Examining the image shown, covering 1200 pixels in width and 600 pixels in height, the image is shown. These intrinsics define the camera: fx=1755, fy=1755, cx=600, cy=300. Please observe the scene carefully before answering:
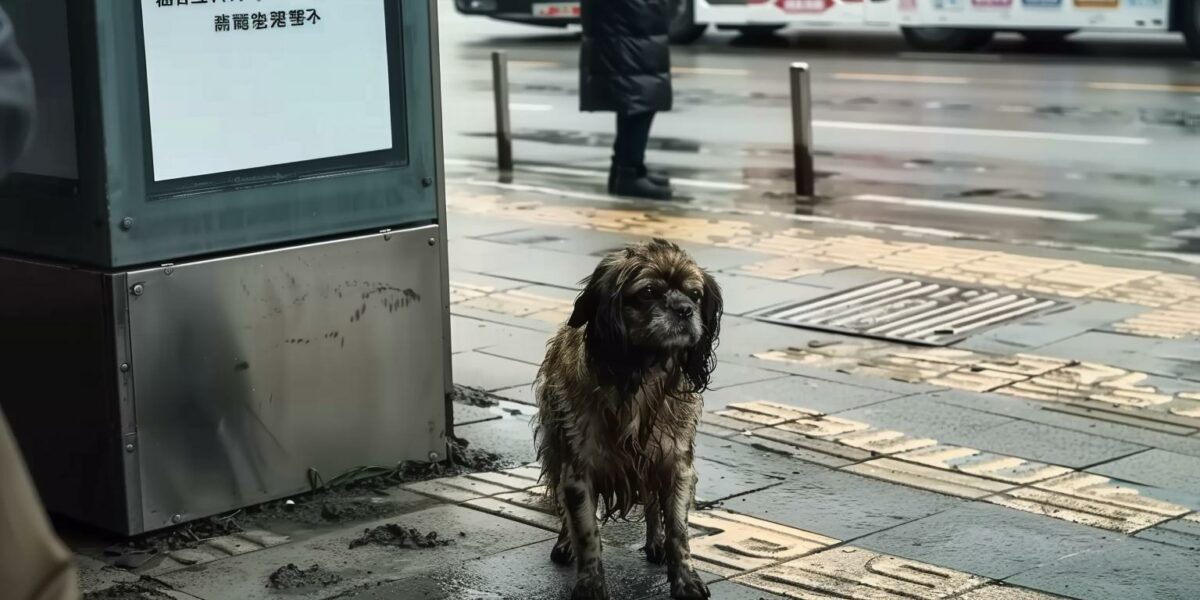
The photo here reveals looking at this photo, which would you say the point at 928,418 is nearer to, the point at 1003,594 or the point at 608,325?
the point at 1003,594

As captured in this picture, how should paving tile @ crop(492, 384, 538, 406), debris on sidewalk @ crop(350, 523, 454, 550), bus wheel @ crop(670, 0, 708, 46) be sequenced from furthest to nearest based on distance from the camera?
bus wheel @ crop(670, 0, 708, 46)
paving tile @ crop(492, 384, 538, 406)
debris on sidewalk @ crop(350, 523, 454, 550)

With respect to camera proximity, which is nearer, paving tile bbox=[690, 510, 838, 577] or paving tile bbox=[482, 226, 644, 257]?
paving tile bbox=[690, 510, 838, 577]

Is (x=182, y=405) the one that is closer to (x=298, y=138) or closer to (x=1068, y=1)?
(x=298, y=138)

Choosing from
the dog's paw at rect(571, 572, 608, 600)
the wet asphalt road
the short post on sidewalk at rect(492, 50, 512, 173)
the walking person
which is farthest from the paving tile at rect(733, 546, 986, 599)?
the short post on sidewalk at rect(492, 50, 512, 173)

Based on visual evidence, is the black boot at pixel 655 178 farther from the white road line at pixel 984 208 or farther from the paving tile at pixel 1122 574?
the paving tile at pixel 1122 574

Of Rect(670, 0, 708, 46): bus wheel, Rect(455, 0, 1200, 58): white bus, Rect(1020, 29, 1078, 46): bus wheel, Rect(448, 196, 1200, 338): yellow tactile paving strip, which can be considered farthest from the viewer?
Rect(670, 0, 708, 46): bus wheel

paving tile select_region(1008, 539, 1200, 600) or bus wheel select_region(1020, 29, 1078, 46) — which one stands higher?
bus wheel select_region(1020, 29, 1078, 46)

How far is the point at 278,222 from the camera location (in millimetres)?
5762

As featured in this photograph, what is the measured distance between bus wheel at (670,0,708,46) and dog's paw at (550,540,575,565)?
72.9 feet

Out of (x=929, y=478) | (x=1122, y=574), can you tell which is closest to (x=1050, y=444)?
(x=929, y=478)

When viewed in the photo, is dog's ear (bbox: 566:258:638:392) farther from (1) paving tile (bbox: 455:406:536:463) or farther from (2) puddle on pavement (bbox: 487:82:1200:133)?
(2) puddle on pavement (bbox: 487:82:1200:133)

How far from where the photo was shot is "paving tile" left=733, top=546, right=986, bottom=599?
4.96 m

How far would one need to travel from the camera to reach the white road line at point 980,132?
50.6 feet

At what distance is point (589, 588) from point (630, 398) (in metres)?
0.56
